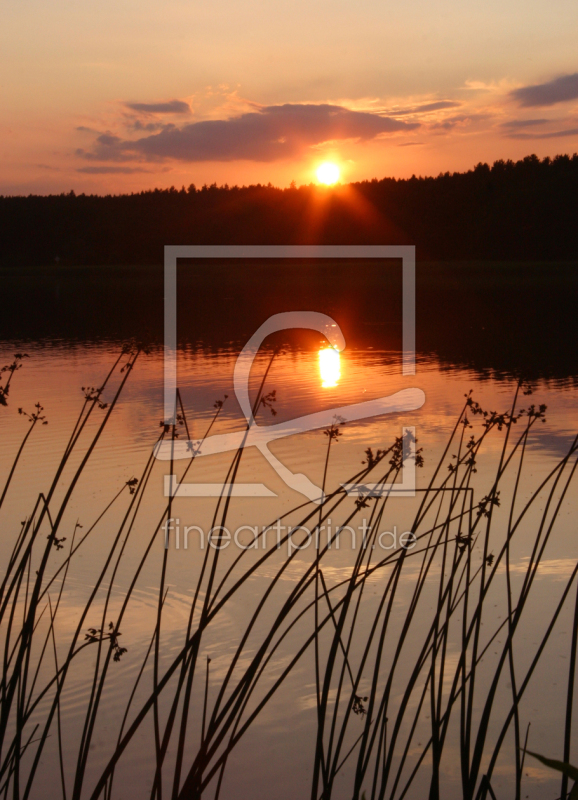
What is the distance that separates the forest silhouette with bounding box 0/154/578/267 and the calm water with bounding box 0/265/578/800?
5417 cm

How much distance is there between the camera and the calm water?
128 inches

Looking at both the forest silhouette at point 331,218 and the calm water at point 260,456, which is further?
the forest silhouette at point 331,218

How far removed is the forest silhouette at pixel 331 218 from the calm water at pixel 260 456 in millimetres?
54165

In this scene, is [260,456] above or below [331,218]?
below

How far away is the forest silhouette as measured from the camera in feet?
236

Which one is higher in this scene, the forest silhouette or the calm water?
the forest silhouette

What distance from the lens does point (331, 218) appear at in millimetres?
89375

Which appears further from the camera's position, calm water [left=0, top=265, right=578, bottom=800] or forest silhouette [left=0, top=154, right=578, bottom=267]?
forest silhouette [left=0, top=154, right=578, bottom=267]

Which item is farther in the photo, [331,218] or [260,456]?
[331,218]

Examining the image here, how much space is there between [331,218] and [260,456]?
84.5m

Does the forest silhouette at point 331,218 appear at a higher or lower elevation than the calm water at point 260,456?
higher

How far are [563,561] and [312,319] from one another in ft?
64.8

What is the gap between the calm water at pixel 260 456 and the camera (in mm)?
3250

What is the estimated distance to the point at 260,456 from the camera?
7.61m
